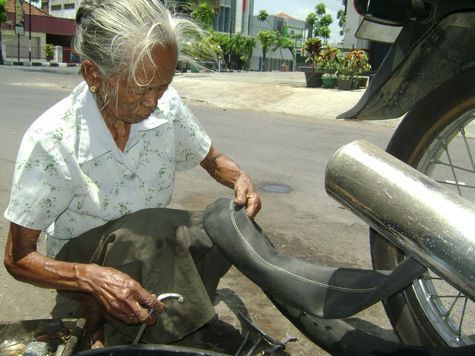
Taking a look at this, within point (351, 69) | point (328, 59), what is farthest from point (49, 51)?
point (351, 69)

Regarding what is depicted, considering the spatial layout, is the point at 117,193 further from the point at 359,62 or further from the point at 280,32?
the point at 280,32

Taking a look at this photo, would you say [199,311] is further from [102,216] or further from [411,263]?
[411,263]

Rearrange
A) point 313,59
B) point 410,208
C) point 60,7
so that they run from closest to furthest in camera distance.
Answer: point 410,208
point 313,59
point 60,7

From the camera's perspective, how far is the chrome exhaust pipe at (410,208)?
68 centimetres

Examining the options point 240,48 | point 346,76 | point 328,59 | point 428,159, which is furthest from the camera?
point 240,48

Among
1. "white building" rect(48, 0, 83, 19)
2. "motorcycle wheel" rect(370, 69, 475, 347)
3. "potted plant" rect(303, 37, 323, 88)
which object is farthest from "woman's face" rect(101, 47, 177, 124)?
"white building" rect(48, 0, 83, 19)

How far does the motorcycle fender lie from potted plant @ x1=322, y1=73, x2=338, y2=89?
11.3 metres

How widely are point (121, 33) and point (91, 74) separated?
18cm

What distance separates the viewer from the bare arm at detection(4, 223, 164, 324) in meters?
1.42

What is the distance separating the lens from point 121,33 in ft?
4.77

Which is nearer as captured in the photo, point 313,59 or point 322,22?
point 313,59

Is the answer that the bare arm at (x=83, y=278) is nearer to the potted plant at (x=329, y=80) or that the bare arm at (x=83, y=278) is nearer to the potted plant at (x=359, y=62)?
the potted plant at (x=359, y=62)

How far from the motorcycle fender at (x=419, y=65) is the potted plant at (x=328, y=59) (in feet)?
38.2

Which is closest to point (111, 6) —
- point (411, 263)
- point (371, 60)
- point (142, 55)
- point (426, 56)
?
point (142, 55)
